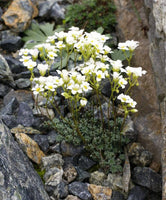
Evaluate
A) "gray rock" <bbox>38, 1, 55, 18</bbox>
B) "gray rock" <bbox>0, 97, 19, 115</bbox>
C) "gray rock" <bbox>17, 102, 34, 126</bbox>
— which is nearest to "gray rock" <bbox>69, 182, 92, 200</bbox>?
"gray rock" <bbox>17, 102, 34, 126</bbox>

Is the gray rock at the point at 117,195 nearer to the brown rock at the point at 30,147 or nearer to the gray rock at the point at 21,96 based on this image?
the brown rock at the point at 30,147

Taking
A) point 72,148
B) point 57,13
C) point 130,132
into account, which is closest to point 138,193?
point 130,132

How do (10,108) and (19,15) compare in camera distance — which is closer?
(10,108)

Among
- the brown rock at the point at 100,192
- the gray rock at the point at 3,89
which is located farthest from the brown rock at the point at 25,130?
the brown rock at the point at 100,192

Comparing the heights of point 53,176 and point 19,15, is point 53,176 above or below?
below

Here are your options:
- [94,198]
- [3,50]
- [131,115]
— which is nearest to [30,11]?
[3,50]

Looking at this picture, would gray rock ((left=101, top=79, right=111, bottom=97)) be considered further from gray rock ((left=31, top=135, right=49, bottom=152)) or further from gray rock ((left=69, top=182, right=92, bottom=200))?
gray rock ((left=69, top=182, right=92, bottom=200))

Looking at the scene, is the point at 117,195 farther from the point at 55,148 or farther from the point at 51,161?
the point at 55,148

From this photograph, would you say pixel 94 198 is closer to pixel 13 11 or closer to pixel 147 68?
pixel 147 68
